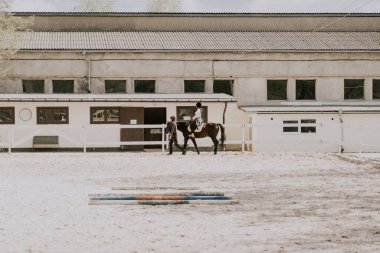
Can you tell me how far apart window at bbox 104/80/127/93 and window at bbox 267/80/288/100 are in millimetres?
8819

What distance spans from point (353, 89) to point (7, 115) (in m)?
21.0

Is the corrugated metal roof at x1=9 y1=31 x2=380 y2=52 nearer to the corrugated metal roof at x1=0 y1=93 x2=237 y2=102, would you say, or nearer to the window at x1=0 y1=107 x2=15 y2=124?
the corrugated metal roof at x1=0 y1=93 x2=237 y2=102

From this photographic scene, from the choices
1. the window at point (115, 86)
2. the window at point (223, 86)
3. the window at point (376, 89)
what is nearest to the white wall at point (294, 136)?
the window at point (223, 86)

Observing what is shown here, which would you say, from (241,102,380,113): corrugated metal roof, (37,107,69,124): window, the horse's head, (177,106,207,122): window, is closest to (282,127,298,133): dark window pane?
(241,102,380,113): corrugated metal roof

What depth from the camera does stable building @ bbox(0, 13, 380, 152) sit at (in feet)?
119

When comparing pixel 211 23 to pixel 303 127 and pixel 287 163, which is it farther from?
pixel 287 163

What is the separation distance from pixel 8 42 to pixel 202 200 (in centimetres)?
2942

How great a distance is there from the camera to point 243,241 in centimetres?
891

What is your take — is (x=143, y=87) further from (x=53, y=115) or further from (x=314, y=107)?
(x=314, y=107)

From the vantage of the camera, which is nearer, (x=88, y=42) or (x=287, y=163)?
(x=287, y=163)

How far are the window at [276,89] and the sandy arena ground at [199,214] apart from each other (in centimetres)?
2054

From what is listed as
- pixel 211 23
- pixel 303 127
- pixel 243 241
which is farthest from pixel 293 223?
pixel 211 23

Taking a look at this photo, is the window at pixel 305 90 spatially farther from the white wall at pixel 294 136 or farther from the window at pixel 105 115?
the window at pixel 105 115

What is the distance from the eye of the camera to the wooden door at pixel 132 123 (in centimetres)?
3681
